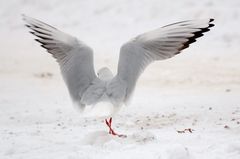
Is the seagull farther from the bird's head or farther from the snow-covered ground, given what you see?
the snow-covered ground

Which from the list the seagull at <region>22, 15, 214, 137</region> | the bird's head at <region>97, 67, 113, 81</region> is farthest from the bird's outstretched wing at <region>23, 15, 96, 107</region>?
the bird's head at <region>97, 67, 113, 81</region>

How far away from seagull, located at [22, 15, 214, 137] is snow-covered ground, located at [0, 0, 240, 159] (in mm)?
408

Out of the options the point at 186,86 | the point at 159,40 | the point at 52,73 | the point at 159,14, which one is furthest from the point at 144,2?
the point at 159,40

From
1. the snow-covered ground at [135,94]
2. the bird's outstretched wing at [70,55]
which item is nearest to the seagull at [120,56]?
the bird's outstretched wing at [70,55]

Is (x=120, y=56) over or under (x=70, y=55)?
over

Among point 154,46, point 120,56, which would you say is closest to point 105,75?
point 120,56

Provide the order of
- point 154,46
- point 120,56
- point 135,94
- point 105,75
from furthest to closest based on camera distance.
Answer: point 135,94 → point 105,75 → point 154,46 → point 120,56

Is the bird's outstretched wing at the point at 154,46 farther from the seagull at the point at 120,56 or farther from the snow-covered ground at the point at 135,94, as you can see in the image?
the snow-covered ground at the point at 135,94

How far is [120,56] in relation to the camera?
5125 mm

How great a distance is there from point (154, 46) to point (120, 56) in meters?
0.34

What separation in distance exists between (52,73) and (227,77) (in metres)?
2.97

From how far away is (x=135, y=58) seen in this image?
5109 mm

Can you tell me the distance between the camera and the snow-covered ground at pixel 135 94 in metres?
4.94

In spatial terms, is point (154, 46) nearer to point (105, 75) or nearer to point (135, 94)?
point (105, 75)
